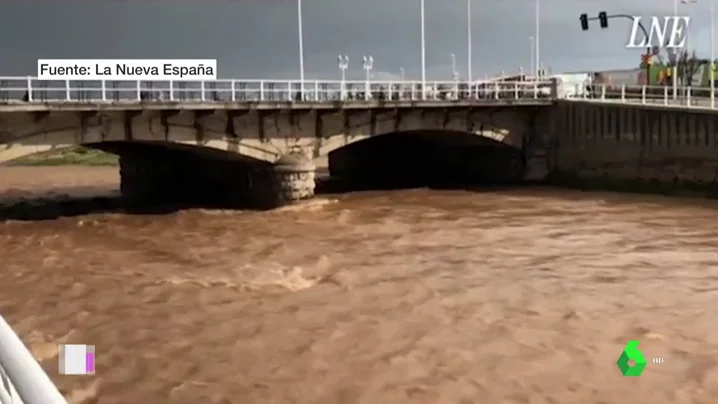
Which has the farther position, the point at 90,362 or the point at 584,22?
the point at 584,22

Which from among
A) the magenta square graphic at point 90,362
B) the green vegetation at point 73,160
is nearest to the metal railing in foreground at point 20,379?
the magenta square graphic at point 90,362

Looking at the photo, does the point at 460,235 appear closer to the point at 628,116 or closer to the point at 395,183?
the point at 628,116

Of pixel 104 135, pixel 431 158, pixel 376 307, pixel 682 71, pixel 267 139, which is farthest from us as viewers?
pixel 682 71

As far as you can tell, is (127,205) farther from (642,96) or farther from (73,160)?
(73,160)

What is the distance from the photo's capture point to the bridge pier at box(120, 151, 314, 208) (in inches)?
1453

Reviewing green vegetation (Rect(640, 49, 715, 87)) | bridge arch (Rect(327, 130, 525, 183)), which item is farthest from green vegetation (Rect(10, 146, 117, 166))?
green vegetation (Rect(640, 49, 715, 87))

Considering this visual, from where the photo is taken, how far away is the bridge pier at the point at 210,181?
3691 cm

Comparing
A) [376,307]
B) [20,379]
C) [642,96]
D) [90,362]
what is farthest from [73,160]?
[20,379]

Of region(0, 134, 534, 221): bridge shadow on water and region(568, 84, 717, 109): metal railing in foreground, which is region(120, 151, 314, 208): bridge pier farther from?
region(568, 84, 717, 109): metal railing in foreground

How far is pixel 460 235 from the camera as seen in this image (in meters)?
26.6

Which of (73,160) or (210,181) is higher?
(210,181)

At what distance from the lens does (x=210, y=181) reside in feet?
142

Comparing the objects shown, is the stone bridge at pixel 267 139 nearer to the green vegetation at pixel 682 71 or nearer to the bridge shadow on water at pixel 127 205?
the bridge shadow on water at pixel 127 205

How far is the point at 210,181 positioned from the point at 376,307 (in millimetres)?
28513
